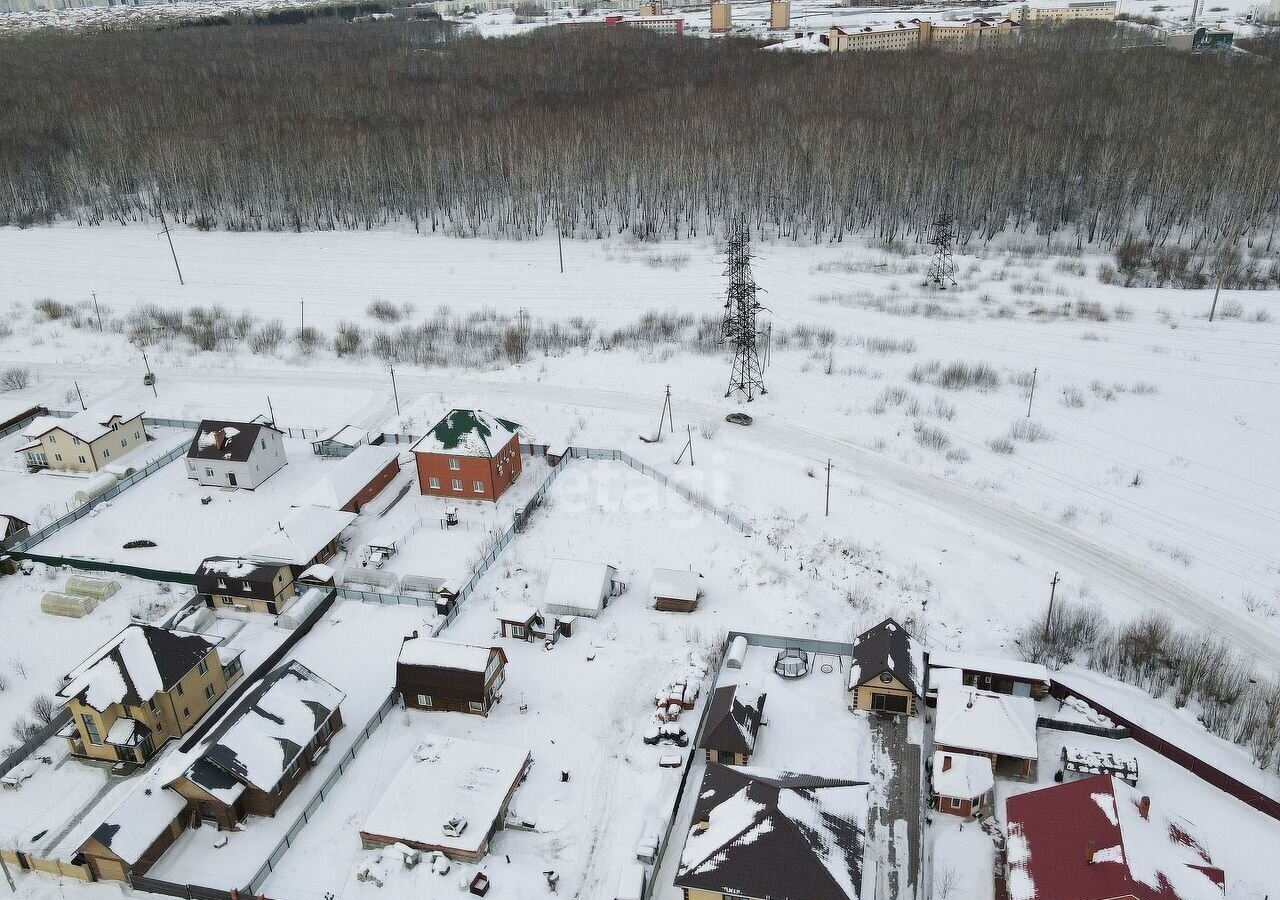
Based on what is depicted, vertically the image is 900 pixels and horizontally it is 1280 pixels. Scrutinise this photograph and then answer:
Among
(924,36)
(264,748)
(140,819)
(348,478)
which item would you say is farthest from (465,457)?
(924,36)

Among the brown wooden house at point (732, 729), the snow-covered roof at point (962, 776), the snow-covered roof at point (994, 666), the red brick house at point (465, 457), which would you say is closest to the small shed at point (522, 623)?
the brown wooden house at point (732, 729)

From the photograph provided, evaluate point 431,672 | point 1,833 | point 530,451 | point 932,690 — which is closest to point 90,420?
point 530,451

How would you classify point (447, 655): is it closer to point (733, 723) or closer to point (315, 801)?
point (315, 801)

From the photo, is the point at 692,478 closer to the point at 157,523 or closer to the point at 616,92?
the point at 157,523

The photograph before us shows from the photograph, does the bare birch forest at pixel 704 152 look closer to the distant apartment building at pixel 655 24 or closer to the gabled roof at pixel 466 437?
the gabled roof at pixel 466 437

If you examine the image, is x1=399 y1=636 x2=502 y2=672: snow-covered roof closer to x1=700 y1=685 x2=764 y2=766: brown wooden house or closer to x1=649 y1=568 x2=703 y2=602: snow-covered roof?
x1=649 y1=568 x2=703 y2=602: snow-covered roof

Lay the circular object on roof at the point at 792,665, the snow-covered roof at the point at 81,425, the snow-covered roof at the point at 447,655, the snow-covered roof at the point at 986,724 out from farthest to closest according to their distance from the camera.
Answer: the snow-covered roof at the point at 81,425 < the circular object on roof at the point at 792,665 < the snow-covered roof at the point at 447,655 < the snow-covered roof at the point at 986,724

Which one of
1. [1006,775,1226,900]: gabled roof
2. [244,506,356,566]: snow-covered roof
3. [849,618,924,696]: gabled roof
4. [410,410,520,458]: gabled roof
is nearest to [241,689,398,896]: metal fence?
[244,506,356,566]: snow-covered roof
